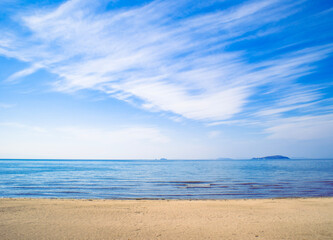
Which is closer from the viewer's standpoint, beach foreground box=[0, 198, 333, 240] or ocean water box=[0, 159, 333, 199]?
beach foreground box=[0, 198, 333, 240]

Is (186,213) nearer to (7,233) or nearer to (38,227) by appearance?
A: (38,227)

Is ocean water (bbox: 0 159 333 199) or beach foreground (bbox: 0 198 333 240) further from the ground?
beach foreground (bbox: 0 198 333 240)

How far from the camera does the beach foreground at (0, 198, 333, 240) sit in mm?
9039

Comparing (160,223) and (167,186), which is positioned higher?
(160,223)

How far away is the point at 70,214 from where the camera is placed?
41.5ft

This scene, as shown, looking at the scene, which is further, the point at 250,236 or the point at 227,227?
the point at 227,227

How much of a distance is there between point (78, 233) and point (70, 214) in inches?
161

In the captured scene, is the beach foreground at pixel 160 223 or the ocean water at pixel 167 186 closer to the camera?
the beach foreground at pixel 160 223

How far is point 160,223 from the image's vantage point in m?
10.8

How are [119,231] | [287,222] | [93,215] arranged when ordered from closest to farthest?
[119,231] → [287,222] → [93,215]

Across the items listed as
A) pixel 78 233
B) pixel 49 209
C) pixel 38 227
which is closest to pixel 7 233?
pixel 38 227

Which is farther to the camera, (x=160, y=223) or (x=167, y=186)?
(x=167, y=186)

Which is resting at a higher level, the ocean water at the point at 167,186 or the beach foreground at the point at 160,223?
the beach foreground at the point at 160,223

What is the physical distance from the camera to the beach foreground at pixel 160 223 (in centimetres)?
904
